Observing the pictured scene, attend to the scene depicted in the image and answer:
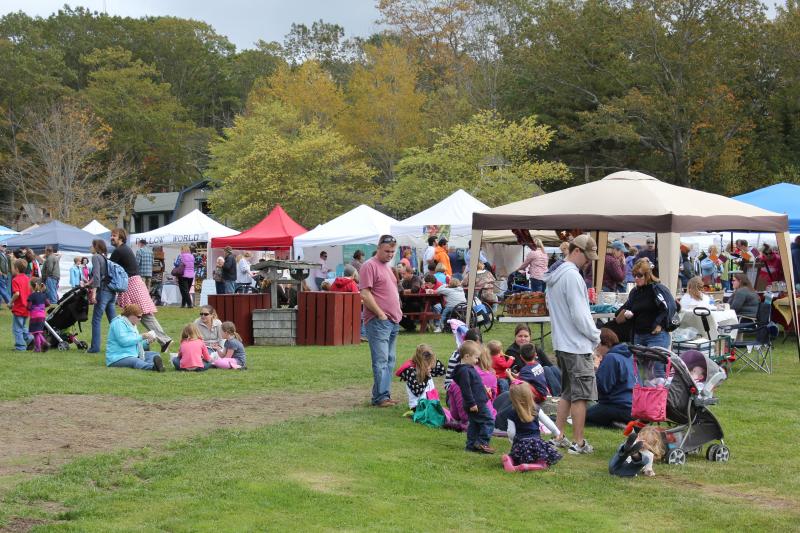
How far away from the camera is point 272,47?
82500 mm

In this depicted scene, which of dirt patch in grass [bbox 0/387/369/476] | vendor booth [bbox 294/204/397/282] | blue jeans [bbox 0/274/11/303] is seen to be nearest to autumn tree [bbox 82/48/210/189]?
vendor booth [bbox 294/204/397/282]

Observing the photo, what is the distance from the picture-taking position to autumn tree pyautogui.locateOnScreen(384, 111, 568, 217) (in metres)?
42.8

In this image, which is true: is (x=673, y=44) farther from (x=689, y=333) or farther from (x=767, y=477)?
(x=767, y=477)

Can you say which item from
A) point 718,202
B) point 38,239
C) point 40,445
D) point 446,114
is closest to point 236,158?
point 446,114

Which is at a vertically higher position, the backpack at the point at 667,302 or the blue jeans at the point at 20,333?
the backpack at the point at 667,302

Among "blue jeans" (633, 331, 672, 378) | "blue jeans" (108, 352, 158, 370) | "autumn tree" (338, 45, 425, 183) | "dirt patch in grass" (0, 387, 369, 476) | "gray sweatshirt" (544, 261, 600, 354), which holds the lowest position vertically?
"dirt patch in grass" (0, 387, 369, 476)

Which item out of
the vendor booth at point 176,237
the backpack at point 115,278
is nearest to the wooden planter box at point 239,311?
the backpack at point 115,278

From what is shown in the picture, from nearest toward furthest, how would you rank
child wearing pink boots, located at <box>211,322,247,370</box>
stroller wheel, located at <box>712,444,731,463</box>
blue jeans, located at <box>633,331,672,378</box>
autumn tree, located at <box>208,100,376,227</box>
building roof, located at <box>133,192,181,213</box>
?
stroller wheel, located at <box>712,444,731,463</box> < blue jeans, located at <box>633,331,672,378</box> < child wearing pink boots, located at <box>211,322,247,370</box> < autumn tree, located at <box>208,100,376,227</box> < building roof, located at <box>133,192,181,213</box>

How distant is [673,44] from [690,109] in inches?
115

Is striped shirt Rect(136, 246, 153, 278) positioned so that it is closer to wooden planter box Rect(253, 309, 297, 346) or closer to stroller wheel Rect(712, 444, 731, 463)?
wooden planter box Rect(253, 309, 297, 346)

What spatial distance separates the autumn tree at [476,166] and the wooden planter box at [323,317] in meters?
24.5

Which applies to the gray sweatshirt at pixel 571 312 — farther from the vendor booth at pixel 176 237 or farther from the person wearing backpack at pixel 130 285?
the vendor booth at pixel 176 237

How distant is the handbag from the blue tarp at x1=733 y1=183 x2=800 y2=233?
1157cm

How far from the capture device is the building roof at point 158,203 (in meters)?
70.1
